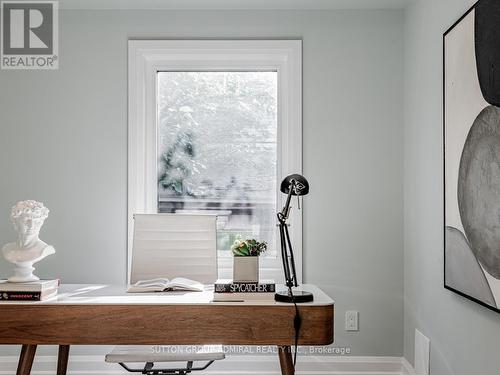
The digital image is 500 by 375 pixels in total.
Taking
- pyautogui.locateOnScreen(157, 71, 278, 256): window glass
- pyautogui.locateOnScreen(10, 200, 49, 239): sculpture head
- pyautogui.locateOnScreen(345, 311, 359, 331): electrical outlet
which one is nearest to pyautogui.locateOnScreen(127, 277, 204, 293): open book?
pyautogui.locateOnScreen(10, 200, 49, 239): sculpture head

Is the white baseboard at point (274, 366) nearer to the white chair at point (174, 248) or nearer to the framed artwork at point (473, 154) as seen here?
the white chair at point (174, 248)

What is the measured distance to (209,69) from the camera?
12.1 ft

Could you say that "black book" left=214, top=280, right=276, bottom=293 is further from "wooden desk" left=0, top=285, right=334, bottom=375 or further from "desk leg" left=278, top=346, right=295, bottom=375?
"desk leg" left=278, top=346, right=295, bottom=375

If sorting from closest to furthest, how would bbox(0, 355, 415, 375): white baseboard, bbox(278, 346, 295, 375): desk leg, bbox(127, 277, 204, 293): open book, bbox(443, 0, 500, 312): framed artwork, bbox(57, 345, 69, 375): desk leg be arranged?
bbox(443, 0, 500, 312): framed artwork < bbox(278, 346, 295, 375): desk leg < bbox(127, 277, 204, 293): open book < bbox(57, 345, 69, 375): desk leg < bbox(0, 355, 415, 375): white baseboard

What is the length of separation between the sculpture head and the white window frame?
37.8 inches

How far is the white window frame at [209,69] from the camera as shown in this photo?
142 inches

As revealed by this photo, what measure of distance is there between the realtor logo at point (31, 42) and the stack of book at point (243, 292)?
6.74ft

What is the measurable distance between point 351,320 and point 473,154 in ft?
5.40

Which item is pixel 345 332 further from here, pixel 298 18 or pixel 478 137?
pixel 298 18

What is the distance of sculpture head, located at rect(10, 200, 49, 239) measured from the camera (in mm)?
2611

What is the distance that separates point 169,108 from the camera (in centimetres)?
372

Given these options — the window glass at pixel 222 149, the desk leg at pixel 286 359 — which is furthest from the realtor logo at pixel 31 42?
the desk leg at pixel 286 359

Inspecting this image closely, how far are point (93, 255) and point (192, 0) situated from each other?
177cm

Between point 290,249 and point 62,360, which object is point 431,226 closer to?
point 290,249
